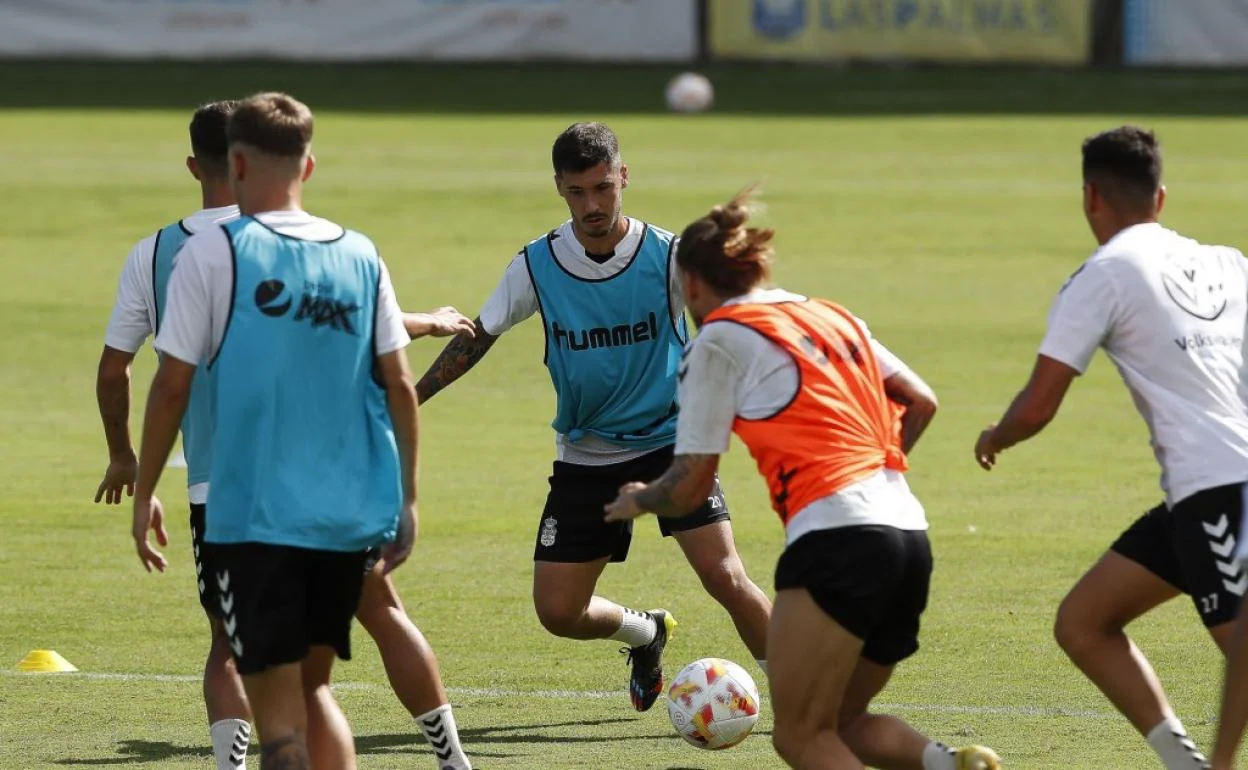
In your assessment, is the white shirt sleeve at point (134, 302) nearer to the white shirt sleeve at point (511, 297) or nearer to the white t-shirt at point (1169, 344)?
the white shirt sleeve at point (511, 297)

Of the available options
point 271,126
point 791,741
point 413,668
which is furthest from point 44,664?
point 791,741

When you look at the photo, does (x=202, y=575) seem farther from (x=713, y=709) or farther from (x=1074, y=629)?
(x=1074, y=629)

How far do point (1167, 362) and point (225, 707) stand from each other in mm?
3132

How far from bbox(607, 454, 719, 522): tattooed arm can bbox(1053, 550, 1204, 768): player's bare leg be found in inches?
54.3

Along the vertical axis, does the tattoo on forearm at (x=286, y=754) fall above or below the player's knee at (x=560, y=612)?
above

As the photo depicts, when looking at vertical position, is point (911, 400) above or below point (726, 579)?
above

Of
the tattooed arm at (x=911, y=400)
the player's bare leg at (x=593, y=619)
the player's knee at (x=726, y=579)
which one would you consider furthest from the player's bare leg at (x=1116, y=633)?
the player's bare leg at (x=593, y=619)

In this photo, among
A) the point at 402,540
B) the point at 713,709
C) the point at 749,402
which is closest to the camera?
the point at 749,402

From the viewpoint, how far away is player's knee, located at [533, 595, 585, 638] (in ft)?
27.0

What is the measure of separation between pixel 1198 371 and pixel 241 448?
2.77 metres

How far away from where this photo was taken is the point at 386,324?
6031 mm

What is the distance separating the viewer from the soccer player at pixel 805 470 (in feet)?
19.6

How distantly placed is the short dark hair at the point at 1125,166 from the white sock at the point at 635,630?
269 cm

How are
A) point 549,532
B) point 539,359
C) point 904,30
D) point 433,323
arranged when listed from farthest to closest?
point 904,30, point 539,359, point 549,532, point 433,323
